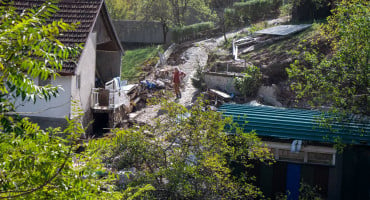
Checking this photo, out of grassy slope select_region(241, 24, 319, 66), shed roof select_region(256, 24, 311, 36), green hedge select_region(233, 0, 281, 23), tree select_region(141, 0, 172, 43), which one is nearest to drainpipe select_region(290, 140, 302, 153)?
grassy slope select_region(241, 24, 319, 66)

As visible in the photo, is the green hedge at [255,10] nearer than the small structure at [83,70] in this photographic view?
No

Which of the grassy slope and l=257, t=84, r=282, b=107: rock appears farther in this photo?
the grassy slope

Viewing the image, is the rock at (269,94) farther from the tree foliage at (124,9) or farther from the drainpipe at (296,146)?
the tree foliage at (124,9)

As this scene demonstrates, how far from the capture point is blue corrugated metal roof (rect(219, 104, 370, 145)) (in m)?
11.7

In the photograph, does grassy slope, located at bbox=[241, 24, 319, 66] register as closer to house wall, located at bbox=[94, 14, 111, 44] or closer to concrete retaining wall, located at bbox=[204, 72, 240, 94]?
concrete retaining wall, located at bbox=[204, 72, 240, 94]

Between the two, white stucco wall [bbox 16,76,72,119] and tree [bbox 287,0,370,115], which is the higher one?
tree [bbox 287,0,370,115]

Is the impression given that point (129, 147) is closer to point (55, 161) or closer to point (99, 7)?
point (55, 161)

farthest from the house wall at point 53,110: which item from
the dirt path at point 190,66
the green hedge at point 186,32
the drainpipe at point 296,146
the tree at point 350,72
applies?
the green hedge at point 186,32

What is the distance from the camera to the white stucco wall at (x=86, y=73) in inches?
709

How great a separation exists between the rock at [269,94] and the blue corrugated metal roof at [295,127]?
6.38 m

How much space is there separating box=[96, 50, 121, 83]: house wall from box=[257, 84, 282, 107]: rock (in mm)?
6840

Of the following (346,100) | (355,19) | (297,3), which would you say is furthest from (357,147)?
(297,3)

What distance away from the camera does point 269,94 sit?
68.6ft

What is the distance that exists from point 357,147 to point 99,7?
11191 mm
